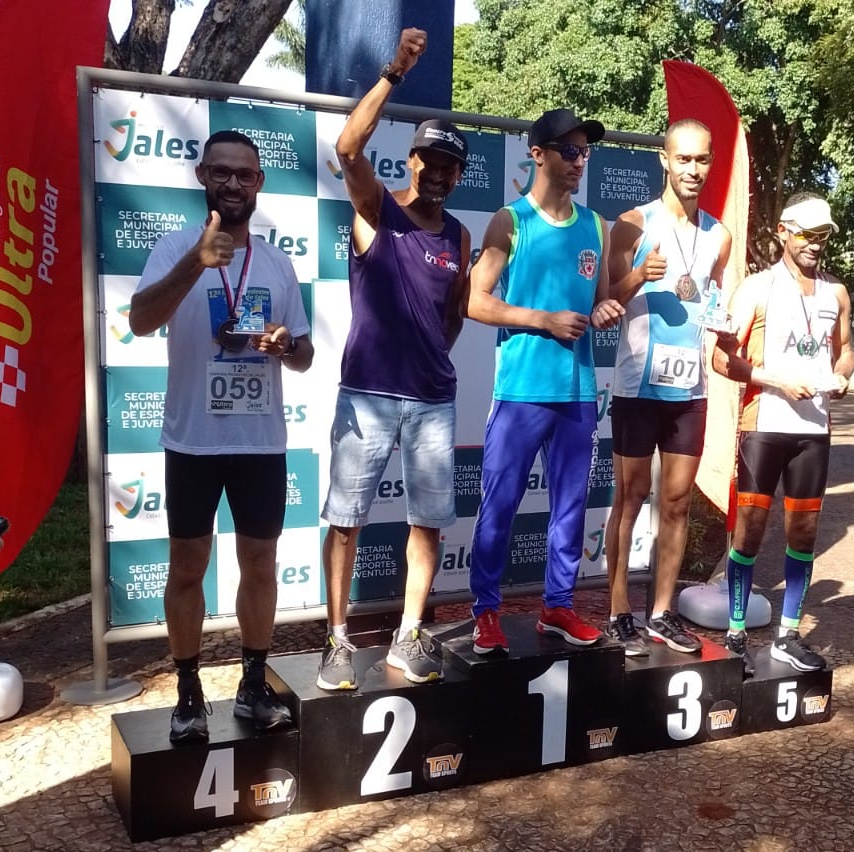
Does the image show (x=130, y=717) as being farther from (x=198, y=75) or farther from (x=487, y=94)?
(x=487, y=94)

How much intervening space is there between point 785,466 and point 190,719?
2727mm

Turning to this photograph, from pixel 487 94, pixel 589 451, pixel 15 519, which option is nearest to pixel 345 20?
pixel 589 451

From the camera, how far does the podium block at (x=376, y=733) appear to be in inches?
134

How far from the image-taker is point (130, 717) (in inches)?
135

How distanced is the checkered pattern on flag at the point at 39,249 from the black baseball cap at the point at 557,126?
7.22 feet

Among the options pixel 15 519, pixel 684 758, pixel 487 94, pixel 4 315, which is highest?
pixel 487 94

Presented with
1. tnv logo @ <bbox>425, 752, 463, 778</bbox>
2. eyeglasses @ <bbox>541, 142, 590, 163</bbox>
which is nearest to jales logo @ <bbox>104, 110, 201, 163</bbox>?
eyeglasses @ <bbox>541, 142, 590, 163</bbox>

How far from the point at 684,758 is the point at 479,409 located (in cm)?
195

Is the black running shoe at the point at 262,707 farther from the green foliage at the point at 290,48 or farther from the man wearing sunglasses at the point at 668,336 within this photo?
the green foliage at the point at 290,48

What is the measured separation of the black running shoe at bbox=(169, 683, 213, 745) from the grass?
287cm

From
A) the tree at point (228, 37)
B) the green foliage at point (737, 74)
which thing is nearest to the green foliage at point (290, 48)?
the green foliage at point (737, 74)

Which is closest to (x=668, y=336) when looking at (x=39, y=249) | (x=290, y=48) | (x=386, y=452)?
(x=386, y=452)

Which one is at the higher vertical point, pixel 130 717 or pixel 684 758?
pixel 130 717

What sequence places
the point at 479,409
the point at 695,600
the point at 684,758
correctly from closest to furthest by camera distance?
the point at 684,758 → the point at 479,409 → the point at 695,600
